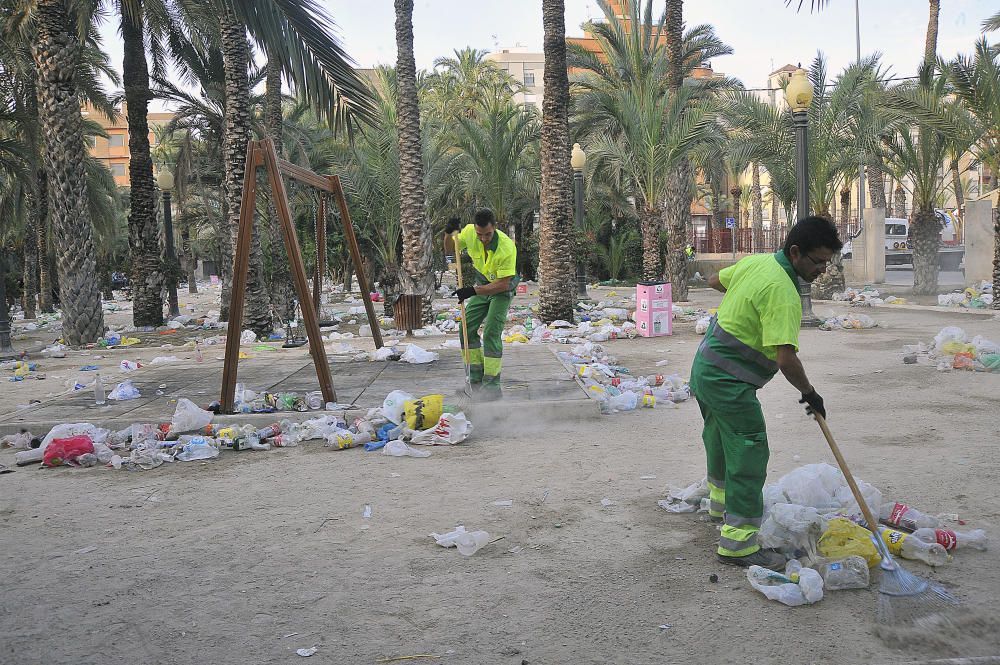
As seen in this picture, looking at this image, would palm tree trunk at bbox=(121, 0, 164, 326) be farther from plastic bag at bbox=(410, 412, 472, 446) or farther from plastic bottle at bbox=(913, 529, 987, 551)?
plastic bottle at bbox=(913, 529, 987, 551)

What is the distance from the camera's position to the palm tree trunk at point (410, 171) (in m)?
14.8

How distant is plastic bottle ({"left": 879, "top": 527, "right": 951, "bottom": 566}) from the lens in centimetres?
356

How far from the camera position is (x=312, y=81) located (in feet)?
Answer: 27.5

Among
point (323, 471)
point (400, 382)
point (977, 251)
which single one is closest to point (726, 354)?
point (323, 471)

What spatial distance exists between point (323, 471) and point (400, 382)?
289 centimetres

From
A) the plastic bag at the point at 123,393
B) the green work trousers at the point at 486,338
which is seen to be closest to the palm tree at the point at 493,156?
the green work trousers at the point at 486,338

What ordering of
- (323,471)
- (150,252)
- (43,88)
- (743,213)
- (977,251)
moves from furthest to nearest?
(743,213), (977,251), (150,252), (43,88), (323,471)

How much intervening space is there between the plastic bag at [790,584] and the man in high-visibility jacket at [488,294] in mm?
4027

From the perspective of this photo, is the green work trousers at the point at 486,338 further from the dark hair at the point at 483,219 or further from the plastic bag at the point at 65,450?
the plastic bag at the point at 65,450

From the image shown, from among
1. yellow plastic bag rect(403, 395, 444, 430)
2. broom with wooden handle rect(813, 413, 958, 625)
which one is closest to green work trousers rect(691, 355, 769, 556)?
broom with wooden handle rect(813, 413, 958, 625)

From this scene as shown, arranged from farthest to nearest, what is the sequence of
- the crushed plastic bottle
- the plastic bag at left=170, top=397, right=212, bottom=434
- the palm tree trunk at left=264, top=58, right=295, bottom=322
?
1. the palm tree trunk at left=264, top=58, right=295, bottom=322
2. the plastic bag at left=170, top=397, right=212, bottom=434
3. the crushed plastic bottle

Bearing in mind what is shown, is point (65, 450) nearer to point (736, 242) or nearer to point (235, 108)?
point (235, 108)

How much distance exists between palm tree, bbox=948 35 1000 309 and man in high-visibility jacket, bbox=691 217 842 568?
1240cm

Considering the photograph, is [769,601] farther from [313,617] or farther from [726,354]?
[313,617]
